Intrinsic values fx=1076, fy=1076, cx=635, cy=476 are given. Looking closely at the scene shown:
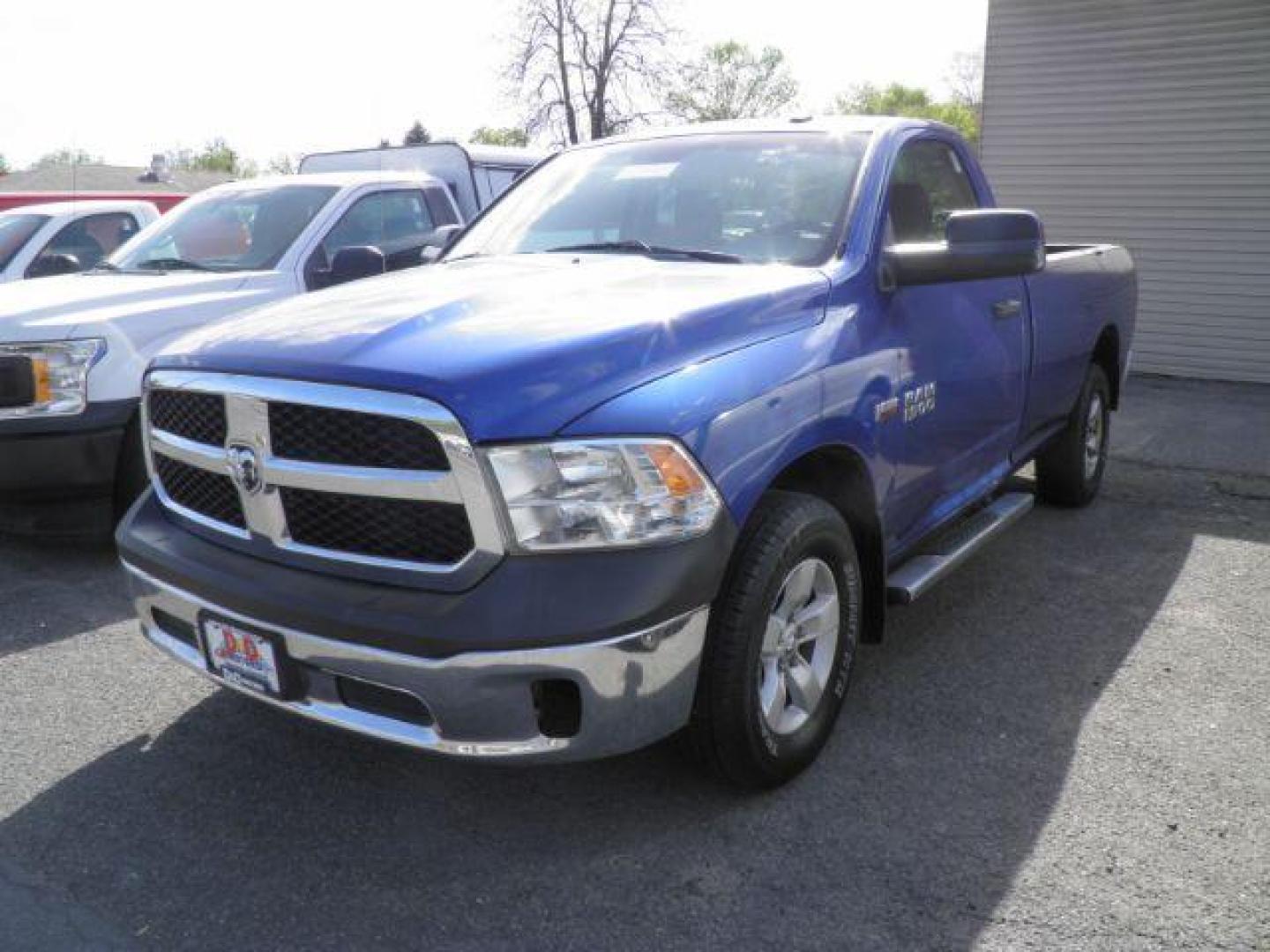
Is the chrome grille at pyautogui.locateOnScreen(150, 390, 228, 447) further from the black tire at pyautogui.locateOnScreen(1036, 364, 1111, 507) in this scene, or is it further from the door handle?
the black tire at pyautogui.locateOnScreen(1036, 364, 1111, 507)

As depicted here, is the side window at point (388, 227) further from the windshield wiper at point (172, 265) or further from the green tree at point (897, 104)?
the green tree at point (897, 104)

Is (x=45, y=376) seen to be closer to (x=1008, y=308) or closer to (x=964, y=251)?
(x=964, y=251)

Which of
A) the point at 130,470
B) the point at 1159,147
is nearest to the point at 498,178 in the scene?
the point at 130,470

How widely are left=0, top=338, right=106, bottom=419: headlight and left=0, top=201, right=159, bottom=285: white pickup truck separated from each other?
337 cm

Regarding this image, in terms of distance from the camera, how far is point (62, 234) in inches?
323

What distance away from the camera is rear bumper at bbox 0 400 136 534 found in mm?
4746

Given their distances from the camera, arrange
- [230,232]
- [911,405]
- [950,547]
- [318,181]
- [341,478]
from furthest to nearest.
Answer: [318,181], [230,232], [950,547], [911,405], [341,478]

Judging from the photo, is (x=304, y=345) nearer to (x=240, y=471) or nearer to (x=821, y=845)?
(x=240, y=471)

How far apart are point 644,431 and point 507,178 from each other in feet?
24.5

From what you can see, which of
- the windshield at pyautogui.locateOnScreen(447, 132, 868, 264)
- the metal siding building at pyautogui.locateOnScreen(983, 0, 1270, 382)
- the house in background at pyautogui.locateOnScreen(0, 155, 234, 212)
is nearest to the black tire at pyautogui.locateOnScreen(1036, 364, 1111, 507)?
the windshield at pyautogui.locateOnScreen(447, 132, 868, 264)

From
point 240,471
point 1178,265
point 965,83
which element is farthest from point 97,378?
point 965,83

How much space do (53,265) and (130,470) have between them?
152 inches

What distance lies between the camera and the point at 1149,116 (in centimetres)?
1016

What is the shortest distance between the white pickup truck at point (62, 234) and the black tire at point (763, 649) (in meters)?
6.78
